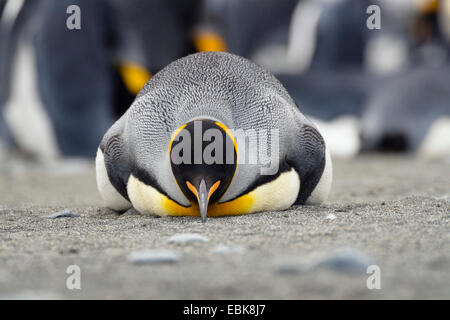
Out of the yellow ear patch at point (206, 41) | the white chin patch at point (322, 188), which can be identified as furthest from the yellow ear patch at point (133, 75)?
the white chin patch at point (322, 188)

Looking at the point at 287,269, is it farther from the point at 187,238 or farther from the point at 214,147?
the point at 214,147

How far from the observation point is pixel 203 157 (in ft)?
8.77

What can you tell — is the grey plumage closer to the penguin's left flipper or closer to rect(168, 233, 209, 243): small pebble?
the penguin's left flipper

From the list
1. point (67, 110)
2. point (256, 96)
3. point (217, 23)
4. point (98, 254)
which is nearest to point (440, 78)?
point (217, 23)

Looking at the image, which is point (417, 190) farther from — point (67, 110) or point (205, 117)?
point (67, 110)

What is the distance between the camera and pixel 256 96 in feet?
10.2

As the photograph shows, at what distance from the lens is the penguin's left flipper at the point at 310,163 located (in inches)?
125

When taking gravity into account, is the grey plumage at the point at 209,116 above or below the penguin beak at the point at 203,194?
above

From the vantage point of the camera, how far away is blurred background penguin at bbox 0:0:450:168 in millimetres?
7488

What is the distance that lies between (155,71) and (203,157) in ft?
17.2

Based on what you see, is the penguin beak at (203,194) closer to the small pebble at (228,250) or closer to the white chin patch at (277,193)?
the white chin patch at (277,193)

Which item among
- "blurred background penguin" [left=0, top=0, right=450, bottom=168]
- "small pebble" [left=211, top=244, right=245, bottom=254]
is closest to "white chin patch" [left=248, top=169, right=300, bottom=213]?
"small pebble" [left=211, top=244, right=245, bottom=254]

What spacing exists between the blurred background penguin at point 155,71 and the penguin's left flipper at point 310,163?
4372 mm
